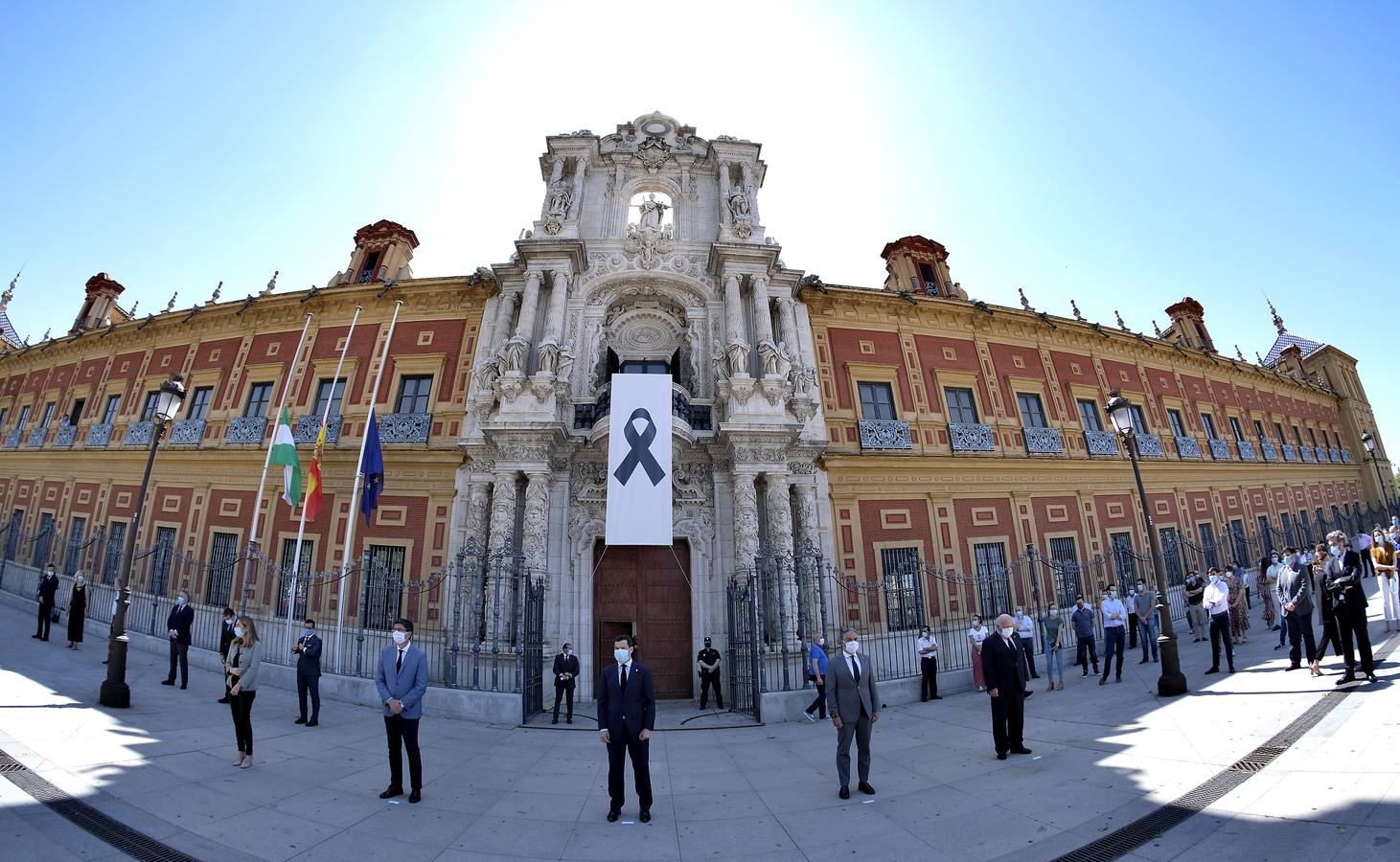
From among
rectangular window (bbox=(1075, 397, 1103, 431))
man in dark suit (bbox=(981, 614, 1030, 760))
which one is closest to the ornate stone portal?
man in dark suit (bbox=(981, 614, 1030, 760))

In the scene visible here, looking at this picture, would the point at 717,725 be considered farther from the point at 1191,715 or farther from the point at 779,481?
the point at 1191,715

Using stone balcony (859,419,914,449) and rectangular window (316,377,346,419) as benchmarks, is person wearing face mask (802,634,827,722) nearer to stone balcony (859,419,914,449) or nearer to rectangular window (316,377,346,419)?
stone balcony (859,419,914,449)

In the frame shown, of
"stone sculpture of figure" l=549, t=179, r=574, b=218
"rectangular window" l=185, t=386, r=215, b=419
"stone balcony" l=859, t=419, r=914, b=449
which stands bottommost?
"stone balcony" l=859, t=419, r=914, b=449

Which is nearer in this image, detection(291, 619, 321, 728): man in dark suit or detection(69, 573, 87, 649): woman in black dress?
detection(291, 619, 321, 728): man in dark suit

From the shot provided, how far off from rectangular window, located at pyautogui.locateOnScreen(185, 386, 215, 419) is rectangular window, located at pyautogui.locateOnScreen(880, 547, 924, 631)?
2246 cm

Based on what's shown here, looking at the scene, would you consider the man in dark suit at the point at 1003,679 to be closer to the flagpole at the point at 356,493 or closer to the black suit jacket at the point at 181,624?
the flagpole at the point at 356,493

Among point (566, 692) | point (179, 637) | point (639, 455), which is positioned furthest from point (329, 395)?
point (566, 692)

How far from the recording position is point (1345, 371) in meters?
34.3

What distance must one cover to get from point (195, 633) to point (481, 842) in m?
14.4

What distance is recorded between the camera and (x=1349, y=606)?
712cm

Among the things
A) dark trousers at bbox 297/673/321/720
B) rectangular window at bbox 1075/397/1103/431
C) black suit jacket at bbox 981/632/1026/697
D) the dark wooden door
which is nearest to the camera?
black suit jacket at bbox 981/632/1026/697

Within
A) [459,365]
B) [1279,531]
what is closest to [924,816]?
[459,365]

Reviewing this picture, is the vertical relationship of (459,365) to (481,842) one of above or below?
above

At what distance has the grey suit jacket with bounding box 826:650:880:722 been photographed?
6031 mm
